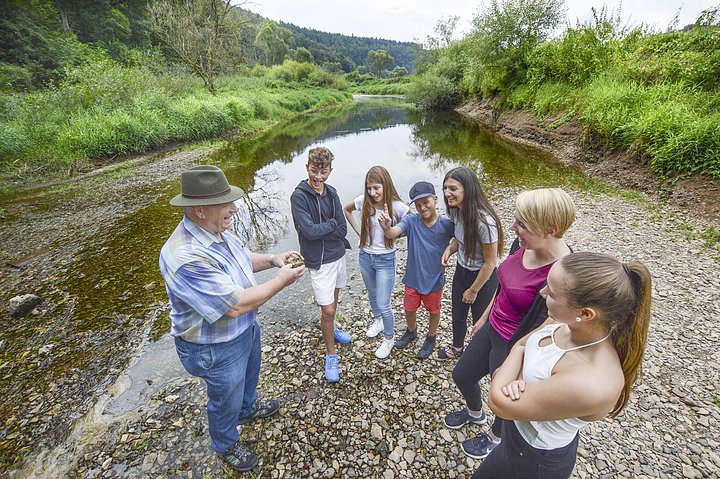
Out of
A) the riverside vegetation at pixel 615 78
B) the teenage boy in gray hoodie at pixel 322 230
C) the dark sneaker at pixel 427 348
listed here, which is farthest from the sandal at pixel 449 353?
the riverside vegetation at pixel 615 78

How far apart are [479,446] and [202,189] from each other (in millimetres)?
3221

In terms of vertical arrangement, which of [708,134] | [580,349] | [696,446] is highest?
[708,134]

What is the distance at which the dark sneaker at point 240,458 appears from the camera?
8.80ft

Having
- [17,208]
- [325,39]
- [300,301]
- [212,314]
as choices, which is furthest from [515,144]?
[325,39]

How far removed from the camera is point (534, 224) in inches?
79.4

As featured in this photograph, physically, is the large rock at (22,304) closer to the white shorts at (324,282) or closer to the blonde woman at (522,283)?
the white shorts at (324,282)

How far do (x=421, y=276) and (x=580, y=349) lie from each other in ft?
6.71

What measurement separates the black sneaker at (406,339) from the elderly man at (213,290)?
2.14 meters

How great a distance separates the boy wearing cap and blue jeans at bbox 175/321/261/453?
5.79ft

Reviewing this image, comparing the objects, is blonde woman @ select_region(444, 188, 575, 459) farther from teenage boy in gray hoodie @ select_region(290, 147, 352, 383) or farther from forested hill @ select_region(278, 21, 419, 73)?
forested hill @ select_region(278, 21, 419, 73)

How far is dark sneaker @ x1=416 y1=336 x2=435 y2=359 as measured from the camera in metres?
3.86

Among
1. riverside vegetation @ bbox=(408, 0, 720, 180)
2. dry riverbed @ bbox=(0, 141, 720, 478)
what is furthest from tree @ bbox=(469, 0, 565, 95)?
dry riverbed @ bbox=(0, 141, 720, 478)

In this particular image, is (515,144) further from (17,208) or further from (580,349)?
(17,208)

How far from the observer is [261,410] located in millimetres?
3186
